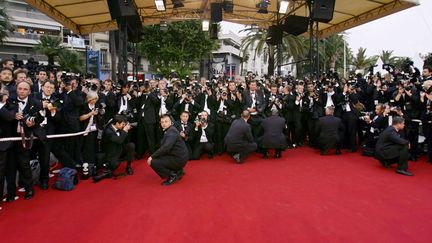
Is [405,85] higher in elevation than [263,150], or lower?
higher

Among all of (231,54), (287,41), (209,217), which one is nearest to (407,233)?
(209,217)

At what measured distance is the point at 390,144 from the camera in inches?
227

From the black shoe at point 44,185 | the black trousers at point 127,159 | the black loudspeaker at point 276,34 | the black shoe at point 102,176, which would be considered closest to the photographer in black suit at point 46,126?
the black shoe at point 44,185

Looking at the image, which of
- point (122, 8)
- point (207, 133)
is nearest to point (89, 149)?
point (207, 133)

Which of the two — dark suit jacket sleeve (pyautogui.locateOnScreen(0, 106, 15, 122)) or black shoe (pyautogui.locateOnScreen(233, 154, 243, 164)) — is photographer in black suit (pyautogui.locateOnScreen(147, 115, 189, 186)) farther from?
dark suit jacket sleeve (pyautogui.locateOnScreen(0, 106, 15, 122))

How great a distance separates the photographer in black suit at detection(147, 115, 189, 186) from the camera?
5105 mm

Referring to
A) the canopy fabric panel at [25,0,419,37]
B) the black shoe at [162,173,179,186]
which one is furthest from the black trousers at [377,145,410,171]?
the canopy fabric panel at [25,0,419,37]

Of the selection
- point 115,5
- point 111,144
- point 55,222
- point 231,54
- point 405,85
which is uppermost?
point 231,54

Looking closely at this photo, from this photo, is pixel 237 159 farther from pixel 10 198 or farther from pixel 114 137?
pixel 10 198

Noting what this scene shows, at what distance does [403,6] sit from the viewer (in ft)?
29.3

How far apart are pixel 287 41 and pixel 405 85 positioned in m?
14.0

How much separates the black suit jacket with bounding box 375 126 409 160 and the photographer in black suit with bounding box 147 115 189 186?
12.3ft

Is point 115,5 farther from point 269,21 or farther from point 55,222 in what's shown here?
point 269,21

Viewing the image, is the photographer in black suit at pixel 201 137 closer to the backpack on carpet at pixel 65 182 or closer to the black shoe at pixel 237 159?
the black shoe at pixel 237 159
